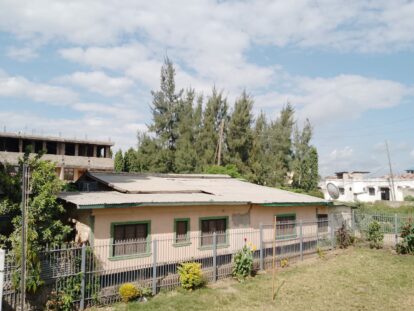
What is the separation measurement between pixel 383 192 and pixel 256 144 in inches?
878

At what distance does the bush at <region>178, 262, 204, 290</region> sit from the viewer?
13.4 metres

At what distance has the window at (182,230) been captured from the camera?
590 inches

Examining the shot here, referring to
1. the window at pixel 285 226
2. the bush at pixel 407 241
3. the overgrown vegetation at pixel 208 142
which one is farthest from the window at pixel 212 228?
the overgrown vegetation at pixel 208 142

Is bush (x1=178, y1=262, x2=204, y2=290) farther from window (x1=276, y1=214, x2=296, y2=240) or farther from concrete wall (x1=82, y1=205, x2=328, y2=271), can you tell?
window (x1=276, y1=214, x2=296, y2=240)

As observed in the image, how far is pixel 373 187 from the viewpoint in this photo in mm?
53000

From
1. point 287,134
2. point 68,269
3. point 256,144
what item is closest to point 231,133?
point 256,144

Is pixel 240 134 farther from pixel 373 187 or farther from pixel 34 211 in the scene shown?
pixel 34 211

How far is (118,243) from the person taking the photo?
12.4 metres

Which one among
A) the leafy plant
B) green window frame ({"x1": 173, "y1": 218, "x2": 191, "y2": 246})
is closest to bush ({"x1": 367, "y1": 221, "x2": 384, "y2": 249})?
the leafy plant

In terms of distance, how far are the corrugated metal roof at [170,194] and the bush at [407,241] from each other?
14.2 ft

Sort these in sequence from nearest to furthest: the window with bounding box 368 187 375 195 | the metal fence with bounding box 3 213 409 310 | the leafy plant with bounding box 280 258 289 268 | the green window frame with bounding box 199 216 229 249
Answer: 1. the metal fence with bounding box 3 213 409 310
2. the green window frame with bounding box 199 216 229 249
3. the leafy plant with bounding box 280 258 289 268
4. the window with bounding box 368 187 375 195

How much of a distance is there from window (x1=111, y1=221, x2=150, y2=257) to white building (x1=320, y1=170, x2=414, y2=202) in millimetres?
38932

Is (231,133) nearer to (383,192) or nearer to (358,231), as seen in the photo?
(358,231)

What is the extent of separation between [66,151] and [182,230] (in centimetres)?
3213
